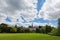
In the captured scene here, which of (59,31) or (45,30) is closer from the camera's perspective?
(59,31)

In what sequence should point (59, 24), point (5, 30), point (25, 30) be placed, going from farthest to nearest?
point (25, 30) < point (5, 30) < point (59, 24)

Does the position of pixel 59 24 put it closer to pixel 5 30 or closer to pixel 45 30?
pixel 45 30

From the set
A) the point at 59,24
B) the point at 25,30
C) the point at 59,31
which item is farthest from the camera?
the point at 25,30

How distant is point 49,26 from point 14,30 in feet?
65.4

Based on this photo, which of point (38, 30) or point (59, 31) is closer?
point (59, 31)

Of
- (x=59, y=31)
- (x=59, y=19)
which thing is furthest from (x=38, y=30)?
(x=59, y=31)

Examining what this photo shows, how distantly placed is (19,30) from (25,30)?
557cm

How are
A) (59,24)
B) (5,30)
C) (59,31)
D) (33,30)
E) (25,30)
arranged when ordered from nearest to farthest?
(59,31)
(59,24)
(5,30)
(25,30)
(33,30)

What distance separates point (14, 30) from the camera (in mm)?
87438

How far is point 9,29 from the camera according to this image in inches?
3420

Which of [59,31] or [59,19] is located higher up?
[59,19]

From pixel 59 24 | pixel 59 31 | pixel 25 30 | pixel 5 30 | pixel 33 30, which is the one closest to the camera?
pixel 59 31

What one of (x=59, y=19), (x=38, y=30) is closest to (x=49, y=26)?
(x=38, y=30)

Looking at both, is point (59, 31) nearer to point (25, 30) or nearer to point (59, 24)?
point (59, 24)
